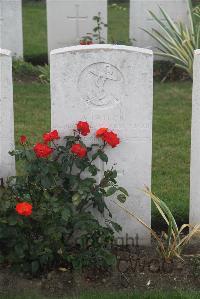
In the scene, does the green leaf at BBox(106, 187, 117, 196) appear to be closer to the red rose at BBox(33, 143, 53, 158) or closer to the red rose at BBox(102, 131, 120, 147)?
the red rose at BBox(102, 131, 120, 147)

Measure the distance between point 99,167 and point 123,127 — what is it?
0.97 feet

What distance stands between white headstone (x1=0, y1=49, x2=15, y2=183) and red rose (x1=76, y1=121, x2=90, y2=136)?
1.52 ft

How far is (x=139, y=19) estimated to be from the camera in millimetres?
10055

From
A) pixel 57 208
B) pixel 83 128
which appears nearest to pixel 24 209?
pixel 57 208

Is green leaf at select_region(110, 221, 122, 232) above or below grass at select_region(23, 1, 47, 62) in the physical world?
below

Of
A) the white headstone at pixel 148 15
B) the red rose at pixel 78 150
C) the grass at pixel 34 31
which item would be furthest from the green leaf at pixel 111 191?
the grass at pixel 34 31

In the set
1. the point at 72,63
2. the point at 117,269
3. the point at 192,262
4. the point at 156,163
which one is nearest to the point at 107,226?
the point at 117,269

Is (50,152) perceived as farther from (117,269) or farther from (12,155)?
(117,269)

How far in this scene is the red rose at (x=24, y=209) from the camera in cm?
392

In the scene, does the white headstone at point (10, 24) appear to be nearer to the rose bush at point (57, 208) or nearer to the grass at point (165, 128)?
the grass at point (165, 128)

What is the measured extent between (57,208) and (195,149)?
0.97 m

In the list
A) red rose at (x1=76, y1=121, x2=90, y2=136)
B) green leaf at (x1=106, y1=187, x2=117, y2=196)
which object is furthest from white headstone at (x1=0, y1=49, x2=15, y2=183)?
green leaf at (x1=106, y1=187, x2=117, y2=196)

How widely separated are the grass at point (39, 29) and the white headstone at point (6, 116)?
5273 millimetres

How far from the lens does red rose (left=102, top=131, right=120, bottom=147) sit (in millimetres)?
Result: 4285
